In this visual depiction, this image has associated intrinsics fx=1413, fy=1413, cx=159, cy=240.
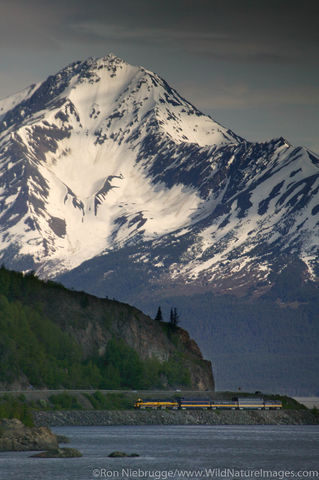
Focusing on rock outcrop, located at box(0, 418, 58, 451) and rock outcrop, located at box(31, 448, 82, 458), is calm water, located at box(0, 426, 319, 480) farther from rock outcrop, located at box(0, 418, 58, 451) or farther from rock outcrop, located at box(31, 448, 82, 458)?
rock outcrop, located at box(0, 418, 58, 451)

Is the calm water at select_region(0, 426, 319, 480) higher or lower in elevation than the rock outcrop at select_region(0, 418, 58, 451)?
lower

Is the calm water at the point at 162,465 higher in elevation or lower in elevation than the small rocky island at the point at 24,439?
lower

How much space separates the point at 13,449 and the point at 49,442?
188 inches

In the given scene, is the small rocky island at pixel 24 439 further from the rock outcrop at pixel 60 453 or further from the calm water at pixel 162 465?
the calm water at pixel 162 465

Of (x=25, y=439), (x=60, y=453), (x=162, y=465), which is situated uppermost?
(x=25, y=439)

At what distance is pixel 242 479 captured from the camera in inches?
6368

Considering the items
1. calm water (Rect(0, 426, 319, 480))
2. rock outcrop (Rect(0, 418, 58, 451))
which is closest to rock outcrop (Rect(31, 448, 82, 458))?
calm water (Rect(0, 426, 319, 480))

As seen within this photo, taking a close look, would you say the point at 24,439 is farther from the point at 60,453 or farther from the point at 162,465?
the point at 162,465

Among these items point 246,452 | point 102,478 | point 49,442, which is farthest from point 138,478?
point 246,452

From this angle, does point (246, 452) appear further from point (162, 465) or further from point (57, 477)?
point (57, 477)

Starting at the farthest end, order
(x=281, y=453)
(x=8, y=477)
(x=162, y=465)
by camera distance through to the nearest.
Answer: (x=281, y=453), (x=162, y=465), (x=8, y=477)

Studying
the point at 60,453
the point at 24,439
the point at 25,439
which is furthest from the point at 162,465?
the point at 24,439

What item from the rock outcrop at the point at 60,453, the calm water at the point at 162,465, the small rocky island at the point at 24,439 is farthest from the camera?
the small rocky island at the point at 24,439

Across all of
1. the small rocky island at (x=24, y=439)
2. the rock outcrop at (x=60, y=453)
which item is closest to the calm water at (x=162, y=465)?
the rock outcrop at (x=60, y=453)
